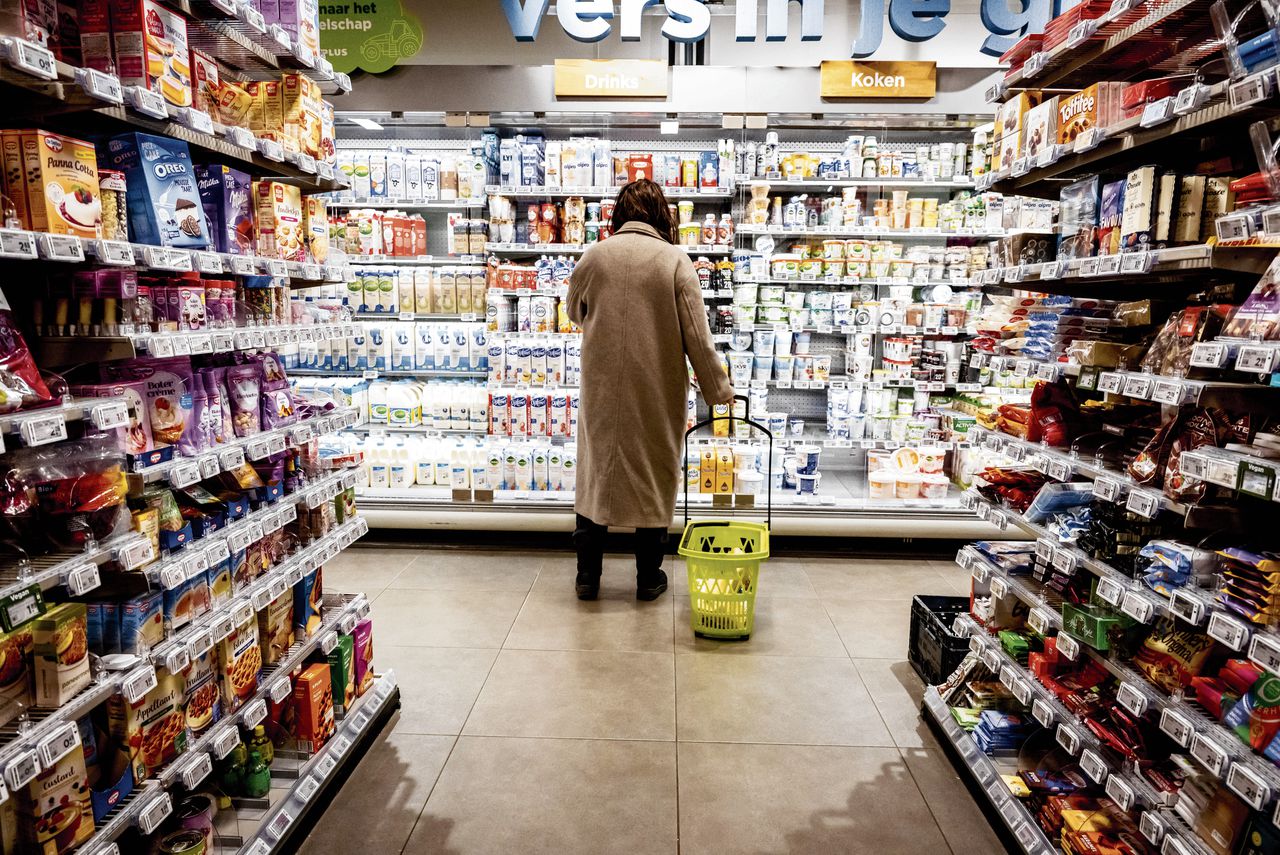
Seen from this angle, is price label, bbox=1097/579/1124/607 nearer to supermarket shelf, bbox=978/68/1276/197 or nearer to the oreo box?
A: supermarket shelf, bbox=978/68/1276/197

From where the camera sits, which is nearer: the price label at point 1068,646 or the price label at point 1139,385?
the price label at point 1139,385

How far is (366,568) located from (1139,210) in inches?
168

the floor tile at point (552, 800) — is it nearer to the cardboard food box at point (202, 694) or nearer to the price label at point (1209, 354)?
the cardboard food box at point (202, 694)

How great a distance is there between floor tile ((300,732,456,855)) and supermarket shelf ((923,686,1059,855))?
1.81m

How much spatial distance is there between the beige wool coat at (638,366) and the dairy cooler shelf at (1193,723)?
1.83 meters

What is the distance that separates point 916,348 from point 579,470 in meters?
2.51

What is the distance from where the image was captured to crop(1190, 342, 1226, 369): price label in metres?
1.70

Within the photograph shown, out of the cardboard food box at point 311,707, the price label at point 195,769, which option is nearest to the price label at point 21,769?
the price label at point 195,769

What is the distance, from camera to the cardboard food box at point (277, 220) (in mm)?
2469

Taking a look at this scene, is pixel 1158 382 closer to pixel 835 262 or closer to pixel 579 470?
pixel 579 470

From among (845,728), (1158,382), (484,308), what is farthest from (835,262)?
(1158,382)

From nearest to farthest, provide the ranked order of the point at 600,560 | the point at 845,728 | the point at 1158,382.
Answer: the point at 1158,382, the point at 845,728, the point at 600,560

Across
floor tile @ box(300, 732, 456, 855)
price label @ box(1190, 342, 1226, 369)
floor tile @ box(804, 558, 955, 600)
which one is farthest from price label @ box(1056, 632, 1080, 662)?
floor tile @ box(804, 558, 955, 600)

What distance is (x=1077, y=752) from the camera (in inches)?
87.0
